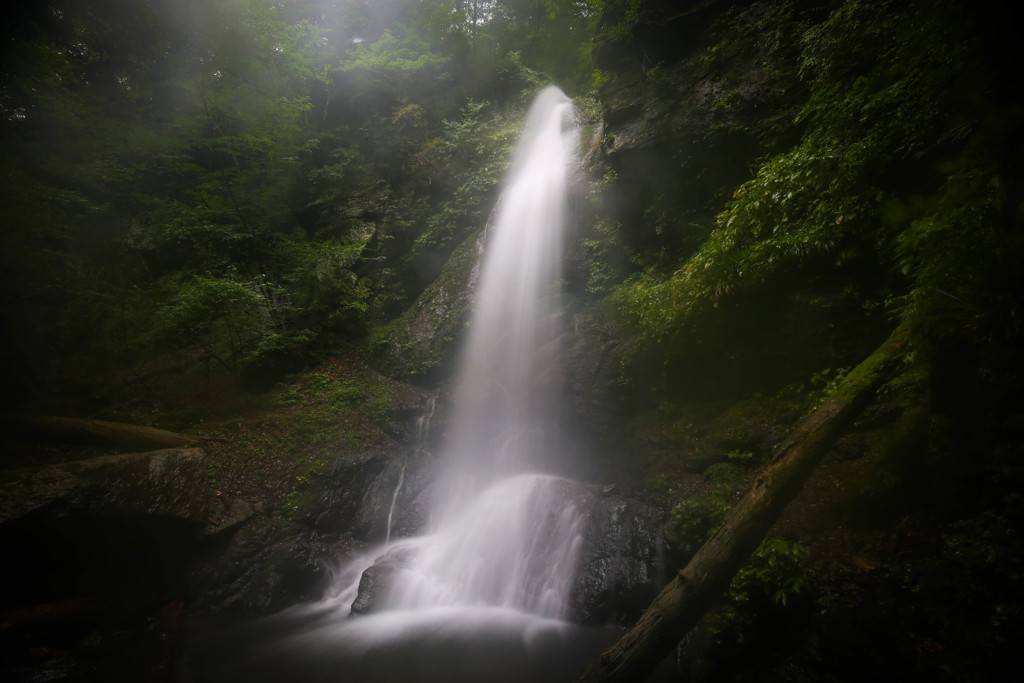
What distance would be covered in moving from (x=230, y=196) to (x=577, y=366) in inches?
430

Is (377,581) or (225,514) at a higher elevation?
(225,514)

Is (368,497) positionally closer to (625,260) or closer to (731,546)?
(731,546)

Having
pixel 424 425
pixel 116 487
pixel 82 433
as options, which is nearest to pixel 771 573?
pixel 424 425

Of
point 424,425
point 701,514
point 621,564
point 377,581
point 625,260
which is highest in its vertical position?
point 625,260

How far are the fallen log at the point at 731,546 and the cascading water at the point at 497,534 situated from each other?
5.56ft

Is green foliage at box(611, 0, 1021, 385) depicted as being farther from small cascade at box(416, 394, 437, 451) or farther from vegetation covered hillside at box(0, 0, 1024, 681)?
small cascade at box(416, 394, 437, 451)

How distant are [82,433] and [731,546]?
33.9 ft

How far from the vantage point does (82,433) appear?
6.97m

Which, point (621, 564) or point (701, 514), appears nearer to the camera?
point (701, 514)

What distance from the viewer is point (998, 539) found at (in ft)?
8.38

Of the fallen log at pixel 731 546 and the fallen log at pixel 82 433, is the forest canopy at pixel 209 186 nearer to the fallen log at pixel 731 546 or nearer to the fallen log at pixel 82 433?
the fallen log at pixel 82 433

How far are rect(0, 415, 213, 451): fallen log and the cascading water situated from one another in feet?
15.1

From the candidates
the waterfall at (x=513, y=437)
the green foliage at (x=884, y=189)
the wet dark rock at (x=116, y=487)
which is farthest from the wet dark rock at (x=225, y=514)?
the green foliage at (x=884, y=189)

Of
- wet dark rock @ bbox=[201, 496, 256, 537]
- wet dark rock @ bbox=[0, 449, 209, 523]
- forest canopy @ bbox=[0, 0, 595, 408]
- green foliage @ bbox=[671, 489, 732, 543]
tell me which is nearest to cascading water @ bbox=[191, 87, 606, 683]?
green foliage @ bbox=[671, 489, 732, 543]
